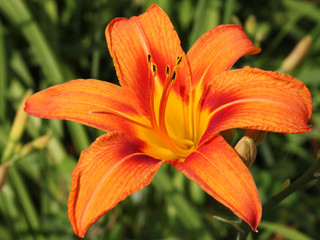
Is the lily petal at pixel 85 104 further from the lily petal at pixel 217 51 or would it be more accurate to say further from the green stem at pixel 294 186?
the green stem at pixel 294 186

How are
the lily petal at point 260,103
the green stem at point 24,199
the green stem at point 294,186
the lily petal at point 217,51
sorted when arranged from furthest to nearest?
1. the green stem at point 24,199
2. the lily petal at point 217,51
3. the green stem at point 294,186
4. the lily petal at point 260,103

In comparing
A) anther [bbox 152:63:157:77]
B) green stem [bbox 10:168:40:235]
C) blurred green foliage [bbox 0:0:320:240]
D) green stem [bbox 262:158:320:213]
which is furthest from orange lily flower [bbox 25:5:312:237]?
green stem [bbox 10:168:40:235]

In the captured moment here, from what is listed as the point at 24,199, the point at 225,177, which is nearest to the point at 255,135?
the point at 225,177

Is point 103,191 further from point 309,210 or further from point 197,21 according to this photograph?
point 309,210

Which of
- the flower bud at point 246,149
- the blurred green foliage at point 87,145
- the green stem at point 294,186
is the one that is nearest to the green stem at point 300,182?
the green stem at point 294,186

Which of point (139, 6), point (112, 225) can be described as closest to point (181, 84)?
point (112, 225)

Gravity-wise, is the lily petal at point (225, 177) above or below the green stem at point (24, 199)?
above

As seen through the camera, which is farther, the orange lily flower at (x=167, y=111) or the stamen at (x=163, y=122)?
the stamen at (x=163, y=122)

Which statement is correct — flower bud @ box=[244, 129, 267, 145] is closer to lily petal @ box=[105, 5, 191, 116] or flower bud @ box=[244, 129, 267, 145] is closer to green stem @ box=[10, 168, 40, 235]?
lily petal @ box=[105, 5, 191, 116]
